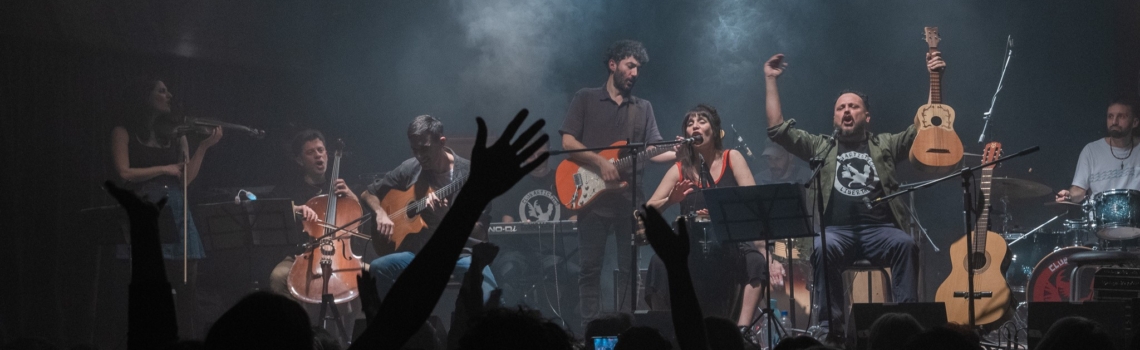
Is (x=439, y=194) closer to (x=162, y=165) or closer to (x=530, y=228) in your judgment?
(x=530, y=228)

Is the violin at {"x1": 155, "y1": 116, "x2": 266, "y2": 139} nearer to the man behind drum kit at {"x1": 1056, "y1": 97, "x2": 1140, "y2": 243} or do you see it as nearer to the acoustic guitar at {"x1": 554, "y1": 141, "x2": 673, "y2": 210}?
the acoustic guitar at {"x1": 554, "y1": 141, "x2": 673, "y2": 210}

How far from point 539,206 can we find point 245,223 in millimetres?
4584

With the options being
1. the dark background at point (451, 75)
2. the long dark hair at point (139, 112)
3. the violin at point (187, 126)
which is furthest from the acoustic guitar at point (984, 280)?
the long dark hair at point (139, 112)

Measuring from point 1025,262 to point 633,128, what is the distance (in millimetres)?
4549

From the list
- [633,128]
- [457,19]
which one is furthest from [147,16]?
[633,128]

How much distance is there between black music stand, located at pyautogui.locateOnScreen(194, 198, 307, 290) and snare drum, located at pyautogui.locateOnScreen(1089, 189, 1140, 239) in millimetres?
7993

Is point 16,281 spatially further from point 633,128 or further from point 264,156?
point 633,128

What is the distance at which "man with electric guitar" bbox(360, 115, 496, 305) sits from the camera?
8906mm

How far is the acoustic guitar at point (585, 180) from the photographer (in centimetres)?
979

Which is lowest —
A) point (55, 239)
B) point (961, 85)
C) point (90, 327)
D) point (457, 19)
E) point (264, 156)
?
point (90, 327)

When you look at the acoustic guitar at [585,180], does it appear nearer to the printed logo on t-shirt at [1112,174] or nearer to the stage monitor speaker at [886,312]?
the stage monitor speaker at [886,312]

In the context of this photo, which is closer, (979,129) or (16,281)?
(16,281)

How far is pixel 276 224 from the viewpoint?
28.7 ft

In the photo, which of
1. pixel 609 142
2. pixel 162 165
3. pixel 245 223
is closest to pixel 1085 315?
pixel 609 142
